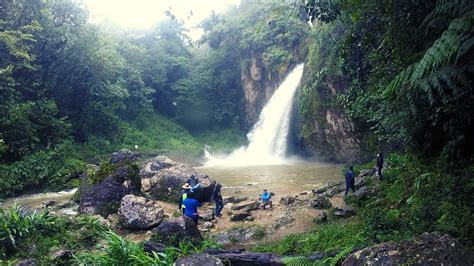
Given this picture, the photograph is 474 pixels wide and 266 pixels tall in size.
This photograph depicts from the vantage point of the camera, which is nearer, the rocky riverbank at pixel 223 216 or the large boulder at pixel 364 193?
the rocky riverbank at pixel 223 216

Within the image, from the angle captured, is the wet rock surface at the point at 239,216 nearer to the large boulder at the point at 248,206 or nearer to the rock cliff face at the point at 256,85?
the large boulder at the point at 248,206

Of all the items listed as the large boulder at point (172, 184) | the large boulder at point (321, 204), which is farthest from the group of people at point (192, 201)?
the large boulder at point (321, 204)

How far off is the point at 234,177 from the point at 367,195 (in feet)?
38.1

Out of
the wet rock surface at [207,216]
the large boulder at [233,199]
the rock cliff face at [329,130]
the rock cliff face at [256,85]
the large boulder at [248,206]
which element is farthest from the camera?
the rock cliff face at [256,85]

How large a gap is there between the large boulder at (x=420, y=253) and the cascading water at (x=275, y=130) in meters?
23.6

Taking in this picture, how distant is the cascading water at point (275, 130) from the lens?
29.6m

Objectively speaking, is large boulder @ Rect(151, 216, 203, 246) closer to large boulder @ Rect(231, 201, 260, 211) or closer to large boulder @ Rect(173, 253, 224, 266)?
large boulder @ Rect(173, 253, 224, 266)

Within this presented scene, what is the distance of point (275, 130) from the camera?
30.6 m

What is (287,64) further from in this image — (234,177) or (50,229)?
(50,229)

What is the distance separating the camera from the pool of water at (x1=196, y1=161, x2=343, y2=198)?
16575mm

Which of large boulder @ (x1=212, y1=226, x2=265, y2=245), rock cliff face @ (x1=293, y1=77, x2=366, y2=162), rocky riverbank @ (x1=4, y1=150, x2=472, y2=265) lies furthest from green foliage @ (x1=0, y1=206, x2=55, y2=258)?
rock cliff face @ (x1=293, y1=77, x2=366, y2=162)

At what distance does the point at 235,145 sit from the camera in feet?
131

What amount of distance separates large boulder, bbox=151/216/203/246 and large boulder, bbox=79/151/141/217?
16.6ft

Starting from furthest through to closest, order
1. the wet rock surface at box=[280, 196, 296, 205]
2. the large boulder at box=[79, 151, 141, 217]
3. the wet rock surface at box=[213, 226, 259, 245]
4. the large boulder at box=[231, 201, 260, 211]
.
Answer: the wet rock surface at box=[280, 196, 296, 205] < the large boulder at box=[231, 201, 260, 211] < the large boulder at box=[79, 151, 141, 217] < the wet rock surface at box=[213, 226, 259, 245]
